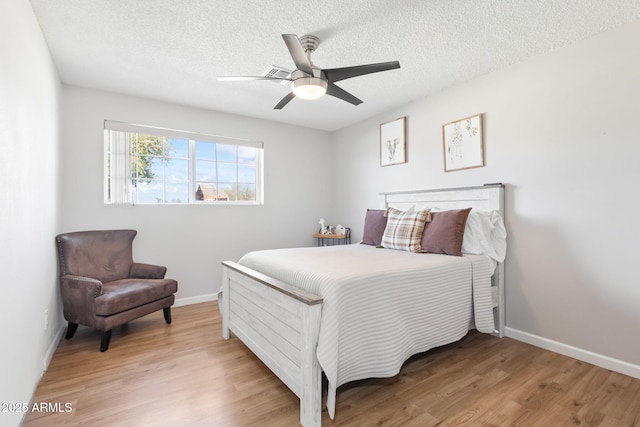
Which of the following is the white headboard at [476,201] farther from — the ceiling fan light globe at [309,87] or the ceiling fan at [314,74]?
the ceiling fan light globe at [309,87]

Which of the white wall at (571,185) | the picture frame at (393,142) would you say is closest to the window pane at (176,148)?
the picture frame at (393,142)

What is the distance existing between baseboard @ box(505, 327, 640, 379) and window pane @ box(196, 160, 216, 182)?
3.69 metres

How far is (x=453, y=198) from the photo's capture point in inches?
122

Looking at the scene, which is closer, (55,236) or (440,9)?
(440,9)

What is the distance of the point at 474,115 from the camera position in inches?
118

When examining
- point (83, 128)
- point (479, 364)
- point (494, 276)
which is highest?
point (83, 128)

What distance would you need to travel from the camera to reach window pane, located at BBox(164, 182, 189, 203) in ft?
12.0

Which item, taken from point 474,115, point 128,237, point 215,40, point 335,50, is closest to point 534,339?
point 474,115

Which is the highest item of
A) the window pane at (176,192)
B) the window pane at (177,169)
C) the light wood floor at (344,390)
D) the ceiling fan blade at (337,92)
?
the ceiling fan blade at (337,92)

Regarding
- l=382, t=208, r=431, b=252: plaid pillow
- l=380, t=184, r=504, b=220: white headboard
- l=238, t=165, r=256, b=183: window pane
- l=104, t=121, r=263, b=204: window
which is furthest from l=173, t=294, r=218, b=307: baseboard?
l=380, t=184, r=504, b=220: white headboard

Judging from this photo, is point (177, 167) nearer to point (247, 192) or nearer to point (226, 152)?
point (226, 152)

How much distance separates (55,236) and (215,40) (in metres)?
2.19

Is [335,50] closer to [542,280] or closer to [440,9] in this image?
[440,9]

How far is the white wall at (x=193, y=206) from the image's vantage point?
10.3ft
